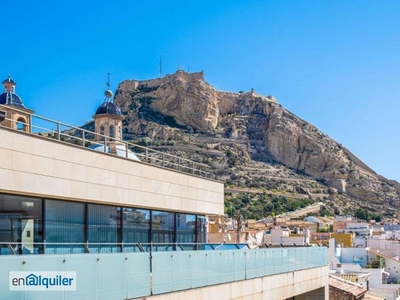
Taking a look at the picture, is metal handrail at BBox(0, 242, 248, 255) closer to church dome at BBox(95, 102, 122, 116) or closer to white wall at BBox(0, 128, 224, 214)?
white wall at BBox(0, 128, 224, 214)

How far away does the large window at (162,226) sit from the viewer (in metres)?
17.9

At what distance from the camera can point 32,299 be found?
8.56 meters

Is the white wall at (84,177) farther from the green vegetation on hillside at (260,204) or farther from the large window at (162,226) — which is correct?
the green vegetation on hillside at (260,204)

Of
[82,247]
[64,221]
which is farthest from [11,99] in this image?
[82,247]

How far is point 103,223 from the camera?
15.5 meters

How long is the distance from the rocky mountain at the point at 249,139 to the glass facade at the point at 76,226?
Answer: 382 ft

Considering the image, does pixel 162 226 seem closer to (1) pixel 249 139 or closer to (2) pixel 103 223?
(2) pixel 103 223

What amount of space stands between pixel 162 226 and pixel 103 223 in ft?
10.5

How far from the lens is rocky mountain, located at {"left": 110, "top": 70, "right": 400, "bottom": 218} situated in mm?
141625

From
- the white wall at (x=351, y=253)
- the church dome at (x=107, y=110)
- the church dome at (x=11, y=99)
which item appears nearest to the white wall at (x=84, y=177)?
the church dome at (x=11, y=99)

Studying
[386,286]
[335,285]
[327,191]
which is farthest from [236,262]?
[327,191]

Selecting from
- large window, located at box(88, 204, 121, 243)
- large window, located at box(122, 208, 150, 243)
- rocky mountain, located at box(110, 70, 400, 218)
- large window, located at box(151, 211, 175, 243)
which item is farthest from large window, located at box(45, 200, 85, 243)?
rocky mountain, located at box(110, 70, 400, 218)

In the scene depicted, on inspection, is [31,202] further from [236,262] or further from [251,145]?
[251,145]

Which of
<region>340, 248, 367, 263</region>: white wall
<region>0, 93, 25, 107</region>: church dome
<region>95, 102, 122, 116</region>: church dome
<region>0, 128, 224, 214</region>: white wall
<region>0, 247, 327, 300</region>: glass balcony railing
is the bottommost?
<region>340, 248, 367, 263</region>: white wall
